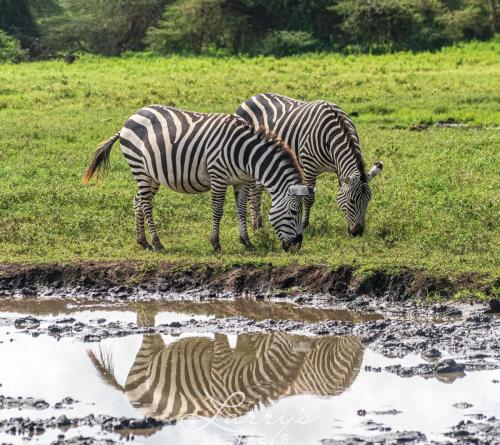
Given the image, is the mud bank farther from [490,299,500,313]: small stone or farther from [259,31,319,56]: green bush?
[259,31,319,56]: green bush

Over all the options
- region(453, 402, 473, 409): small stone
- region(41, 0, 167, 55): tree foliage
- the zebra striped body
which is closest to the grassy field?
the zebra striped body

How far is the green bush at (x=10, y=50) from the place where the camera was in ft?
120

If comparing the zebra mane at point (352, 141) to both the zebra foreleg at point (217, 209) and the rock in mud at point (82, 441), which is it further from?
the rock in mud at point (82, 441)

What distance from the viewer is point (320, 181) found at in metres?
16.8

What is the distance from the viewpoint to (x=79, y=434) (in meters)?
7.70

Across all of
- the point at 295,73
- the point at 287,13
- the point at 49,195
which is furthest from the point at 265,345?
the point at 287,13

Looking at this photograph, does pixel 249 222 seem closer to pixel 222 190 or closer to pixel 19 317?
pixel 222 190

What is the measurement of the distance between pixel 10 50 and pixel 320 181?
23.0 m

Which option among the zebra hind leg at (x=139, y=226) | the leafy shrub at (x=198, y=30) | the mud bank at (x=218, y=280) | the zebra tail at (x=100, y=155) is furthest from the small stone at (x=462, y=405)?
the leafy shrub at (x=198, y=30)

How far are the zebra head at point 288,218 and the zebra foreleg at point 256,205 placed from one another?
174 centimetres

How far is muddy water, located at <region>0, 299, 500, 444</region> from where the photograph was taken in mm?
7969

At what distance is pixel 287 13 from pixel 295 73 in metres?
11.7

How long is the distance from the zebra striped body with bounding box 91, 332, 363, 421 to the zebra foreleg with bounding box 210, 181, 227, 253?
2.77 meters

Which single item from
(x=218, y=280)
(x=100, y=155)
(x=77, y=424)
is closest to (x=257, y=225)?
(x=100, y=155)
